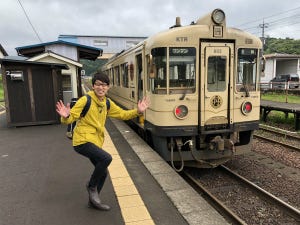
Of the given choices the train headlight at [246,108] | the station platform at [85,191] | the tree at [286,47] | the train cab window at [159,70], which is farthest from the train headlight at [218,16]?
the tree at [286,47]

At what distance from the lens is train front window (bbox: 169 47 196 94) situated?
18.2ft

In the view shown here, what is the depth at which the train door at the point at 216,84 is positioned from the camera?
222 inches

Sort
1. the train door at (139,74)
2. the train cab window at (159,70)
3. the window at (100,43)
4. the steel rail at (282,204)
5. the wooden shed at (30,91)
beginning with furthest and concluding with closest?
the window at (100,43)
the wooden shed at (30,91)
the train door at (139,74)
the train cab window at (159,70)
the steel rail at (282,204)

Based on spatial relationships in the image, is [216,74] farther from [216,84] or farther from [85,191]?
[85,191]

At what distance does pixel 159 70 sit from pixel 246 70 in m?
1.88

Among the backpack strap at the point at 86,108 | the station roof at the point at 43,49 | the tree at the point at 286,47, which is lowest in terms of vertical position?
the backpack strap at the point at 86,108

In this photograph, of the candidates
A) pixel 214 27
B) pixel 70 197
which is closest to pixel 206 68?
pixel 214 27

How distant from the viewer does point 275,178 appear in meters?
5.98

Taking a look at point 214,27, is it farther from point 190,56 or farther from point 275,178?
point 275,178

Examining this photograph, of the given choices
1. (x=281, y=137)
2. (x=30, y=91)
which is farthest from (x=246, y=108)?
(x=30, y=91)

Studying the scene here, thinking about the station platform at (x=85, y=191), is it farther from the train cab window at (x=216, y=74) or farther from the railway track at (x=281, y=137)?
the railway track at (x=281, y=137)

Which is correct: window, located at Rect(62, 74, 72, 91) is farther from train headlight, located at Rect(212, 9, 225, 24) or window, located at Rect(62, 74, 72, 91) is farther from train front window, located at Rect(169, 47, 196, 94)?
train headlight, located at Rect(212, 9, 225, 24)

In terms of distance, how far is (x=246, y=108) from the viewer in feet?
19.6

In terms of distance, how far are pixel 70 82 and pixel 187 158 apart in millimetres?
8667
